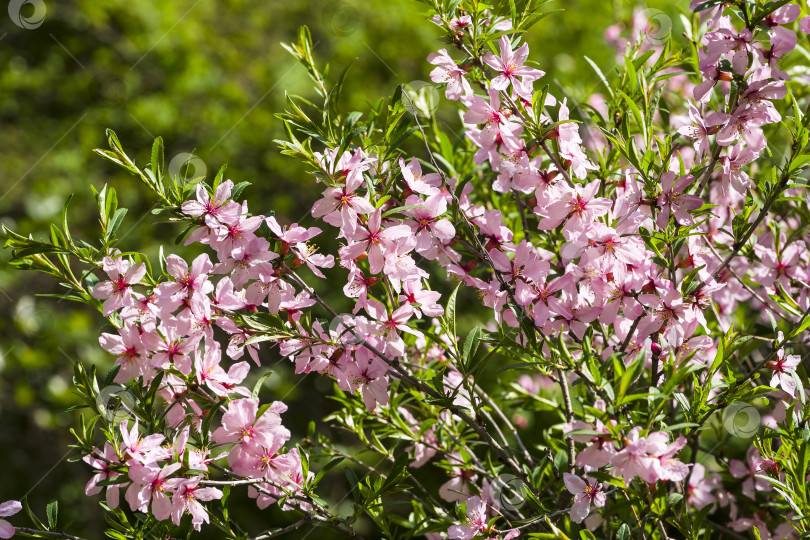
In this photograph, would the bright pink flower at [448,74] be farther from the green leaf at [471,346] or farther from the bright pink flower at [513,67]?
the green leaf at [471,346]

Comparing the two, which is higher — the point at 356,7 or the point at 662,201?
the point at 662,201

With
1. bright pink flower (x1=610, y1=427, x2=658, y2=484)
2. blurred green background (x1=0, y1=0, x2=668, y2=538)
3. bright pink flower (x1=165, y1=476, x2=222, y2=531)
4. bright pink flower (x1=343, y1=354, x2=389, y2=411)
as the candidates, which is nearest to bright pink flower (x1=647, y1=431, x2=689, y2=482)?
bright pink flower (x1=610, y1=427, x2=658, y2=484)

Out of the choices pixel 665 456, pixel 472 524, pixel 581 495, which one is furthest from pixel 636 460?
pixel 472 524

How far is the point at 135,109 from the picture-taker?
4.63m

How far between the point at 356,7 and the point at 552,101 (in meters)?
4.09

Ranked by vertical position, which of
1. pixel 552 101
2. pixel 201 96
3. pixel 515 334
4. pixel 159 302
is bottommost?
pixel 201 96

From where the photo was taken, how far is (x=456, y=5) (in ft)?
4.75

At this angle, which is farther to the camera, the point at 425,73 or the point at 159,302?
the point at 425,73

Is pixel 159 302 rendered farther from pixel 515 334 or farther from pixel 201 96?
pixel 201 96

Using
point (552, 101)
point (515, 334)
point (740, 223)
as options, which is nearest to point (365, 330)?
Result: point (515, 334)

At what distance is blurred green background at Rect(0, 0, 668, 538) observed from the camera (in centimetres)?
400

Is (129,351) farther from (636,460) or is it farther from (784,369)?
(784,369)

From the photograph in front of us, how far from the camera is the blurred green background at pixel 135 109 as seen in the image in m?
4.00

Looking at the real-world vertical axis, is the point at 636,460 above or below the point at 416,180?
below
